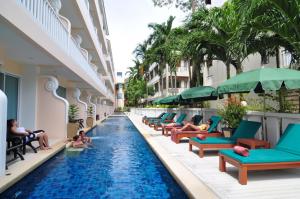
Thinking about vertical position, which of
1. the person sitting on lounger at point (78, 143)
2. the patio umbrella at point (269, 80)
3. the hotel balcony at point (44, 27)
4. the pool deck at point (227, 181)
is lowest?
the pool deck at point (227, 181)

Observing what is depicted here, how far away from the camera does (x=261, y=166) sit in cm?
574

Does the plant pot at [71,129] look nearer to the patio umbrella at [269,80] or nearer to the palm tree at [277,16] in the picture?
the patio umbrella at [269,80]

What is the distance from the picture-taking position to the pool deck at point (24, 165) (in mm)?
6039

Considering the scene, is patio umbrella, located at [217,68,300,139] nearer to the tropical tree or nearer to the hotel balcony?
the hotel balcony

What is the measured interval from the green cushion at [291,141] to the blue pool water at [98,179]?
8.65 feet

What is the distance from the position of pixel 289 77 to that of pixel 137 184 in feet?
14.2

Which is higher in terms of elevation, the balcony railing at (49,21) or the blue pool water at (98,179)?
the balcony railing at (49,21)

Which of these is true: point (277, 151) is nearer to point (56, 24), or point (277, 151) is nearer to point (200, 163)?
point (200, 163)

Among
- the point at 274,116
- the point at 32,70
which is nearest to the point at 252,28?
the point at 274,116

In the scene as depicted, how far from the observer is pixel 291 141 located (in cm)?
644

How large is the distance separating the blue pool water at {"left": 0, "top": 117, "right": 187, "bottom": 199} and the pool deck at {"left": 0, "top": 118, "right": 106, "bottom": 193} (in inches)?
5.3

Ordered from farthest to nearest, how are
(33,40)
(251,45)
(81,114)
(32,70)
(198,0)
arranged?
1. (198,0)
2. (81,114)
3. (32,70)
4. (251,45)
5. (33,40)

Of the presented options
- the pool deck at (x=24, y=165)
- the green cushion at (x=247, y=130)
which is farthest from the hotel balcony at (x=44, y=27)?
the green cushion at (x=247, y=130)

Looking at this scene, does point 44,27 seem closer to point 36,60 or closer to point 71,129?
point 36,60
